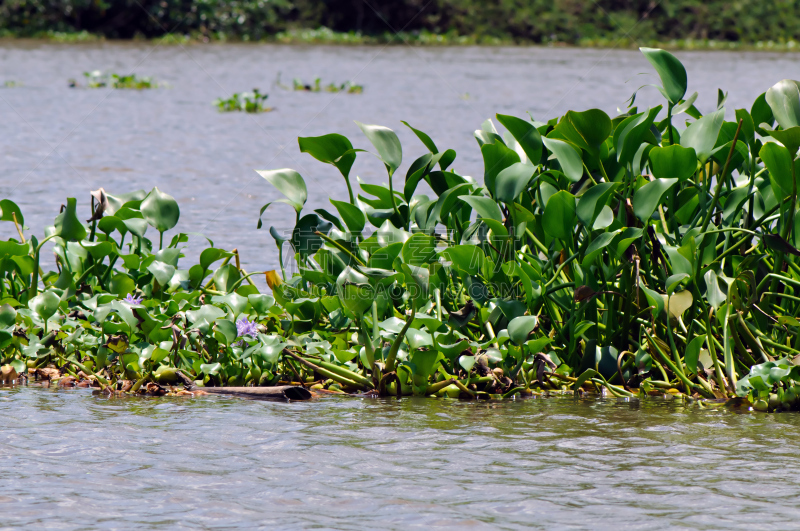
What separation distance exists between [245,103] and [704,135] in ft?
38.6

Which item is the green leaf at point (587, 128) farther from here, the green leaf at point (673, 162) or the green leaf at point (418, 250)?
the green leaf at point (418, 250)

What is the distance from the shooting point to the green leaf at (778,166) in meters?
3.59

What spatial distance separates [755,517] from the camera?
2518 millimetres

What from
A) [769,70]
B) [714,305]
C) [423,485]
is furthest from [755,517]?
[769,70]

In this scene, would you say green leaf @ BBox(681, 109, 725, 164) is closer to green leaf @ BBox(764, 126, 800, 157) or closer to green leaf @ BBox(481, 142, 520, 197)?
green leaf @ BBox(764, 126, 800, 157)

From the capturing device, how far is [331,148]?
3.96 meters

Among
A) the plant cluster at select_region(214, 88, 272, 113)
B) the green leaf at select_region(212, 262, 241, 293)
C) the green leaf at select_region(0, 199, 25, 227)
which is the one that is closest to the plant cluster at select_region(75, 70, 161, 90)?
the plant cluster at select_region(214, 88, 272, 113)

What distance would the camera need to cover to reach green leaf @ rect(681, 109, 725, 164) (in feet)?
12.5

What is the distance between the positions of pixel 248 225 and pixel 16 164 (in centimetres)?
365

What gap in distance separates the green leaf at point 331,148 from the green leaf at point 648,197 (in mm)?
1105

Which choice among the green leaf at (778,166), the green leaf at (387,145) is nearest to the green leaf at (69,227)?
the green leaf at (387,145)

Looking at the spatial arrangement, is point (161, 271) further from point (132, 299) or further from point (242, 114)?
point (242, 114)

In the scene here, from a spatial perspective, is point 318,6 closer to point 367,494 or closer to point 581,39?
point 581,39

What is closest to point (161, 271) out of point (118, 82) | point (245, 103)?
point (245, 103)
